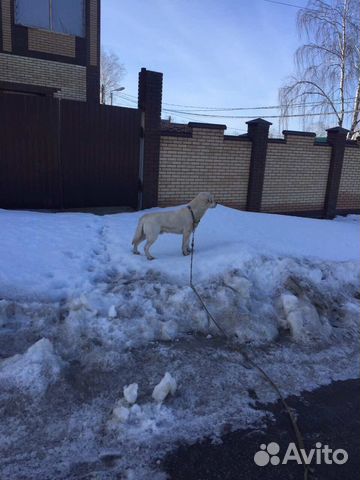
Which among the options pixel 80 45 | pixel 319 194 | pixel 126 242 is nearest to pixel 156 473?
pixel 126 242

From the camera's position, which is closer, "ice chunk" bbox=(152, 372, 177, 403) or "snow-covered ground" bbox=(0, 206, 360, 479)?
"snow-covered ground" bbox=(0, 206, 360, 479)

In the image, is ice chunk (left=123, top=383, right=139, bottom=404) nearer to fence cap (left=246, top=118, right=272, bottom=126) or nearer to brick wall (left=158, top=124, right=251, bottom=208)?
brick wall (left=158, top=124, right=251, bottom=208)

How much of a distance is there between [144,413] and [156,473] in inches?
19.8

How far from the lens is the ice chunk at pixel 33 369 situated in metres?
2.98

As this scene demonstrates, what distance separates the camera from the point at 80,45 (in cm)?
1242

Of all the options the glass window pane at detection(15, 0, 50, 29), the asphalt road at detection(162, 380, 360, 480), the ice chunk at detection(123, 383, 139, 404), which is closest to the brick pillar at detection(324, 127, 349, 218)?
the glass window pane at detection(15, 0, 50, 29)

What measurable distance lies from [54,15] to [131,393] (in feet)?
40.9

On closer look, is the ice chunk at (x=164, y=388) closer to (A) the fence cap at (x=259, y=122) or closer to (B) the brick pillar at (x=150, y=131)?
(B) the brick pillar at (x=150, y=131)

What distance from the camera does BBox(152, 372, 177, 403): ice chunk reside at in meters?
2.94

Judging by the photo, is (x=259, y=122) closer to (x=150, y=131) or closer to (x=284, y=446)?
(x=150, y=131)

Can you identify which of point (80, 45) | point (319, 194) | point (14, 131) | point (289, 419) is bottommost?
point (289, 419)

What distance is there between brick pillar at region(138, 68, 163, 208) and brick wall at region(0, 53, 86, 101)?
498 centimetres

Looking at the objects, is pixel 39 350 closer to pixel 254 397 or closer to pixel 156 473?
pixel 156 473

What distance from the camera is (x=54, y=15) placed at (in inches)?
471
